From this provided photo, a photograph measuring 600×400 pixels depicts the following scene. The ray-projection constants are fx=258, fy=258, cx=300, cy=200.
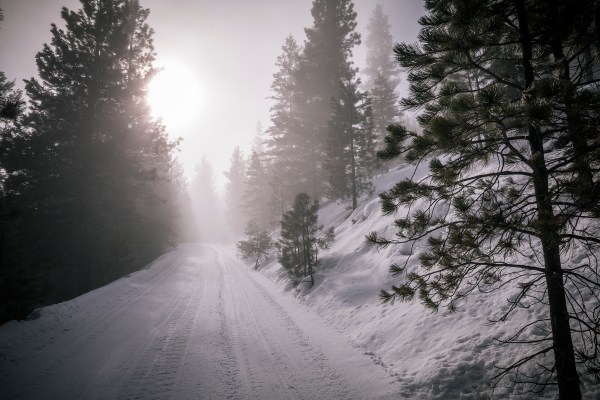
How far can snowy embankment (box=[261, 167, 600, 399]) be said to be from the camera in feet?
16.7

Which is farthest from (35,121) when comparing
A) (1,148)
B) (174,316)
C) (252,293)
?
(252,293)

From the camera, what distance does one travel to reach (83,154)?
14.8m

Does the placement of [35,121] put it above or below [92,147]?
above

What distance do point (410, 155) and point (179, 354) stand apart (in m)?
7.33

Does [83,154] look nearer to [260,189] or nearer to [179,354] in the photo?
[179,354]

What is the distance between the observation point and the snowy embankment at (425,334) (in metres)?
5.08

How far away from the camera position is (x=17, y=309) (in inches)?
438

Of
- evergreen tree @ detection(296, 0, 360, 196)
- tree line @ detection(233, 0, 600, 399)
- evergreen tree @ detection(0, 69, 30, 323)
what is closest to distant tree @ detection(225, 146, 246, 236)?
evergreen tree @ detection(296, 0, 360, 196)

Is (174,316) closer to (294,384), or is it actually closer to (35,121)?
(294,384)

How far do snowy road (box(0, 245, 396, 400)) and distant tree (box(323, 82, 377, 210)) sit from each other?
12.8 metres

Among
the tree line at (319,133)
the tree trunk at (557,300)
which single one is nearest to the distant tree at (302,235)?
the tree line at (319,133)

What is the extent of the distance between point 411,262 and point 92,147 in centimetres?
1793

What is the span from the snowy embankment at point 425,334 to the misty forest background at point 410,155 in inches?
17.2

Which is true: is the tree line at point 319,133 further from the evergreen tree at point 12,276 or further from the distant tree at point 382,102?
the evergreen tree at point 12,276
